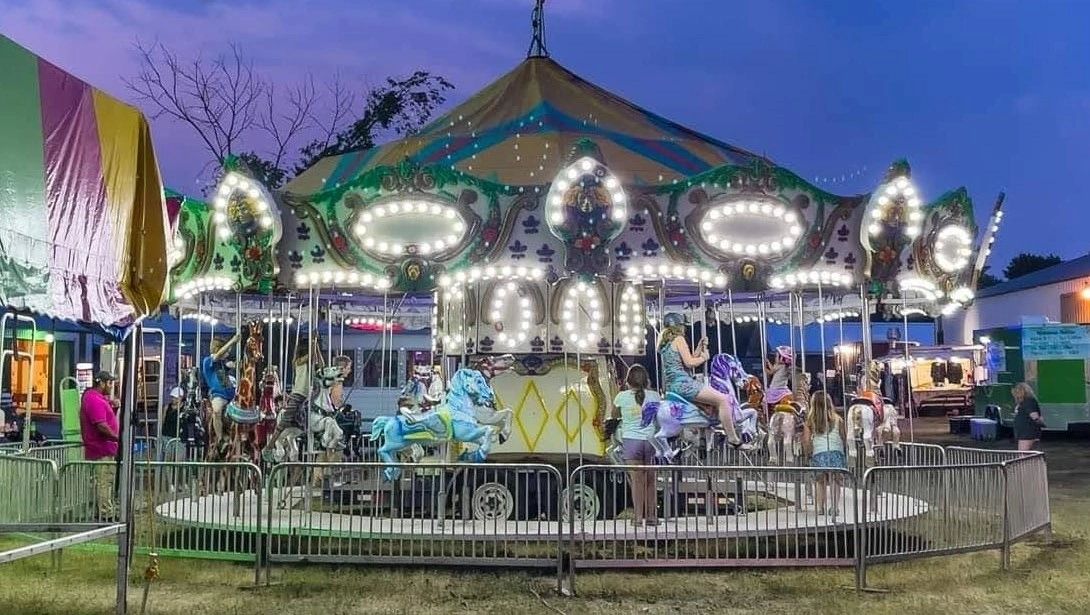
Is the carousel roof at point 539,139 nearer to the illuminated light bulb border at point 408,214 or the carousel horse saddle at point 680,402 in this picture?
the illuminated light bulb border at point 408,214

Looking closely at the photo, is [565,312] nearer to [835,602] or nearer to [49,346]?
[835,602]

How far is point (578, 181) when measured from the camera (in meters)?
8.54

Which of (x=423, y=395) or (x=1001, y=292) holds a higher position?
(x=1001, y=292)

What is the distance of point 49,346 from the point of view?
2166cm

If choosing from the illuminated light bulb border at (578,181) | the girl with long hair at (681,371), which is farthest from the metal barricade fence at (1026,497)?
the illuminated light bulb border at (578,181)

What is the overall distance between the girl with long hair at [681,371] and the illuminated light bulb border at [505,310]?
1649 millimetres

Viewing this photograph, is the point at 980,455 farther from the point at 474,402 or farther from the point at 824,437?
the point at 474,402

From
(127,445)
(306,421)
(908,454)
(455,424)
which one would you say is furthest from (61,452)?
(908,454)

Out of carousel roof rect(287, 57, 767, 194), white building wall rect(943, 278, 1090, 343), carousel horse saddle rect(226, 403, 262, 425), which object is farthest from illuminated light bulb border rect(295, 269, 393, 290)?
white building wall rect(943, 278, 1090, 343)

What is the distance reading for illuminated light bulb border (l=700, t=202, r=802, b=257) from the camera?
9.03 meters

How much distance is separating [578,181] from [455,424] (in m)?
2.80

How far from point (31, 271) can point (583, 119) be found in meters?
7.76

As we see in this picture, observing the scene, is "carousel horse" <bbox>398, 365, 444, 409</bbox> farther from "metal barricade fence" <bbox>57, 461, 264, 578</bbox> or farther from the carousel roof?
the carousel roof

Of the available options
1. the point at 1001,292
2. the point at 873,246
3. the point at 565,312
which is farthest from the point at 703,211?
the point at 1001,292
